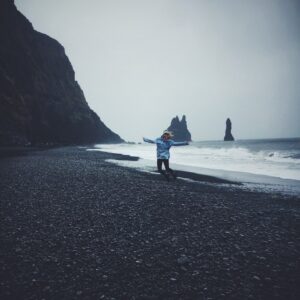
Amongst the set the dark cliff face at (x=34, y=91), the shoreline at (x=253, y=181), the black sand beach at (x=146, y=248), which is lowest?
the shoreline at (x=253, y=181)

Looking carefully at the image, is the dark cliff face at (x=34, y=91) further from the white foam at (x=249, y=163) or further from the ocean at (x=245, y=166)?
the white foam at (x=249, y=163)

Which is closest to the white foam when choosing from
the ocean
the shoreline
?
the ocean

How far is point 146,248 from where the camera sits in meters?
5.02

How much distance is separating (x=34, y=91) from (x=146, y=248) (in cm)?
8914

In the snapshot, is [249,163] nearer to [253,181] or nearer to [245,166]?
[245,166]

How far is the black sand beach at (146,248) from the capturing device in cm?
367

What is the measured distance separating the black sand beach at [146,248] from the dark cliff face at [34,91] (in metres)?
59.0

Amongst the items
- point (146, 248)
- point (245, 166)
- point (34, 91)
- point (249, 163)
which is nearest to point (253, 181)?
point (245, 166)

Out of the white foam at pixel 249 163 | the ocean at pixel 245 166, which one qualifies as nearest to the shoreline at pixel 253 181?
the ocean at pixel 245 166

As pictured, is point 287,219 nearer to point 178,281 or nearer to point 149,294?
point 178,281

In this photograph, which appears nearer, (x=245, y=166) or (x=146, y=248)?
(x=146, y=248)

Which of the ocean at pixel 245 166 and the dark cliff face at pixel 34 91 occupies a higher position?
the dark cliff face at pixel 34 91

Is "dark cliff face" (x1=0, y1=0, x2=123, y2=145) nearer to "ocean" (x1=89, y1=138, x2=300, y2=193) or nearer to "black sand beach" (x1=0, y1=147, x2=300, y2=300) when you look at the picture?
"ocean" (x1=89, y1=138, x2=300, y2=193)

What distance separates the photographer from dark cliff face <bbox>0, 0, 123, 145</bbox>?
64.5 m
